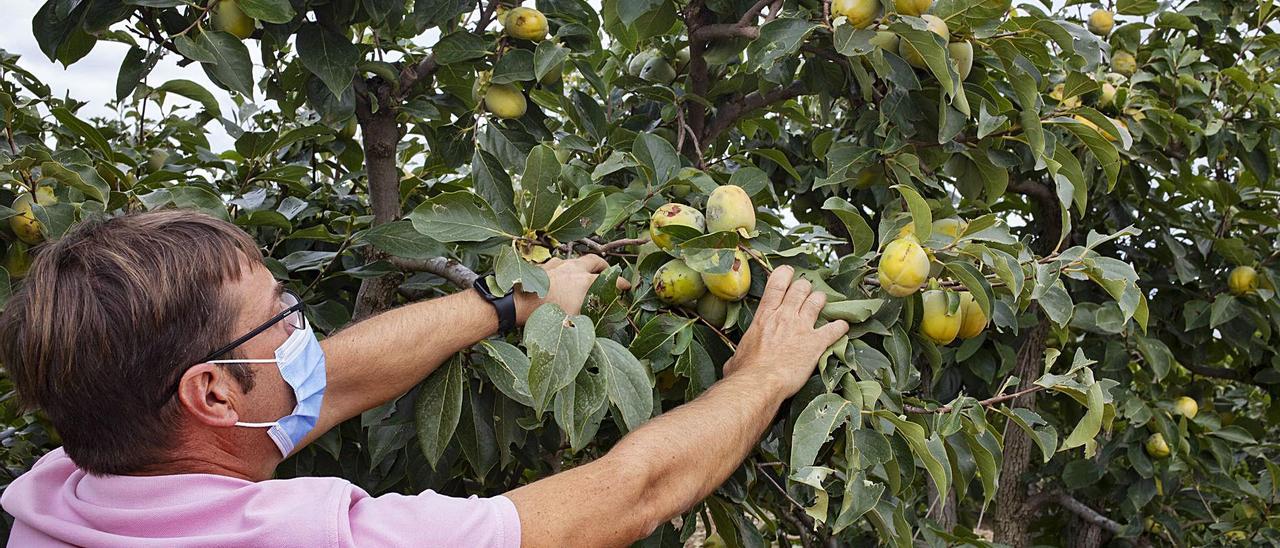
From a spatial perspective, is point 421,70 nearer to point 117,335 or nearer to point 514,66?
point 514,66

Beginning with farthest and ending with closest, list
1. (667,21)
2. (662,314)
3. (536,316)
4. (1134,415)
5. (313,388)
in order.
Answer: (1134,415) < (667,21) < (662,314) < (313,388) < (536,316)

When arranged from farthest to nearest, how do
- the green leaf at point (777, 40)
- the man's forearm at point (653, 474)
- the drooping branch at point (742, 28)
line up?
the drooping branch at point (742, 28), the green leaf at point (777, 40), the man's forearm at point (653, 474)

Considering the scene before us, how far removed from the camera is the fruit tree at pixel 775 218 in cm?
153

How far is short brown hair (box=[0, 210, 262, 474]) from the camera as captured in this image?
1.26 m

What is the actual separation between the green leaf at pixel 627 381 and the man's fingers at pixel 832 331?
0.98ft

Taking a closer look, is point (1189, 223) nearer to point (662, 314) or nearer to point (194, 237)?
point (662, 314)

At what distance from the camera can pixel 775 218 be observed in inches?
79.9

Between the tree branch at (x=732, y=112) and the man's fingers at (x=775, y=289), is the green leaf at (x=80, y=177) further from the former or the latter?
the tree branch at (x=732, y=112)

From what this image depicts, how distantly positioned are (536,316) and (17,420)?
197 centimetres

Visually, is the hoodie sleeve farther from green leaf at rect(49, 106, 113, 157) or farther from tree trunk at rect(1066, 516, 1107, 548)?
tree trunk at rect(1066, 516, 1107, 548)

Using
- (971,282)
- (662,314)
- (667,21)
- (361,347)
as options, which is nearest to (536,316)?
(662,314)

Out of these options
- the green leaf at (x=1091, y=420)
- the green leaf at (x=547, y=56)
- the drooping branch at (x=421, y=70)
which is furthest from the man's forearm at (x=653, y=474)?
the drooping branch at (x=421, y=70)

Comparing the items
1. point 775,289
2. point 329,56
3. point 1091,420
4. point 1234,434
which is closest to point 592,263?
point 775,289

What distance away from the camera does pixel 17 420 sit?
2.60 metres
